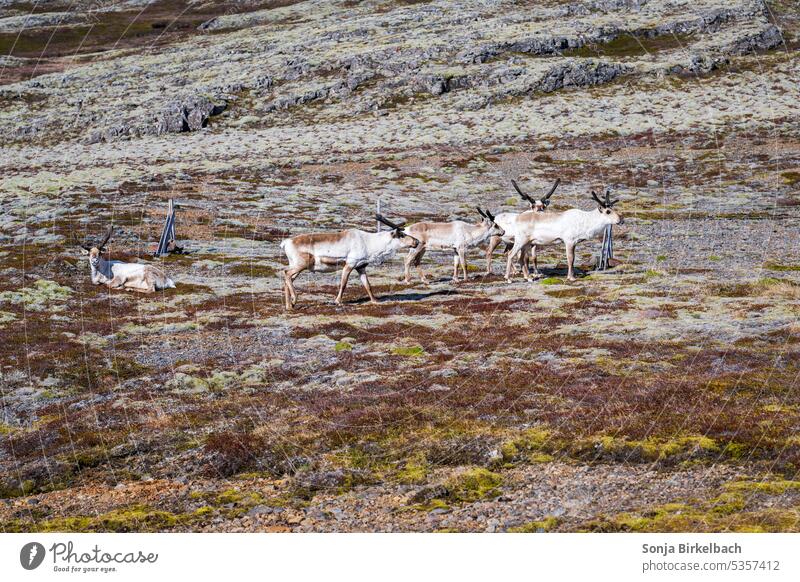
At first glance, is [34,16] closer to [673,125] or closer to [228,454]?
[673,125]

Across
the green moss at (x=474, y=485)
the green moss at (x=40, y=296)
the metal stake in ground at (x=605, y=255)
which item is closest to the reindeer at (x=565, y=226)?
the metal stake in ground at (x=605, y=255)

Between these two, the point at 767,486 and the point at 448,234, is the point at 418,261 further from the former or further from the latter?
the point at 767,486

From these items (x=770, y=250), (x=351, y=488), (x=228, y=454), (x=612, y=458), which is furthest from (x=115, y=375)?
(x=770, y=250)

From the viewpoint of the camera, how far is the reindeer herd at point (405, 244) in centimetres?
2717

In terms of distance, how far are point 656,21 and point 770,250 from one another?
93951 mm

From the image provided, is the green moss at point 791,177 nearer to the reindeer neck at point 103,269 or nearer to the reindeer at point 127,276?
the reindeer at point 127,276

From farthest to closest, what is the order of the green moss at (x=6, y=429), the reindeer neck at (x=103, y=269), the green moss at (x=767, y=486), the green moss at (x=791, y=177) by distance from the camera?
the green moss at (x=791, y=177) < the reindeer neck at (x=103, y=269) < the green moss at (x=6, y=429) < the green moss at (x=767, y=486)

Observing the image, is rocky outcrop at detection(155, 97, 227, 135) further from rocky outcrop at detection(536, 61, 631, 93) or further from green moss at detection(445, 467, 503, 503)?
green moss at detection(445, 467, 503, 503)

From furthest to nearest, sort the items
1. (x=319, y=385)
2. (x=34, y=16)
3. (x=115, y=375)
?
(x=34, y=16) → (x=115, y=375) → (x=319, y=385)

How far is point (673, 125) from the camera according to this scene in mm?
87125

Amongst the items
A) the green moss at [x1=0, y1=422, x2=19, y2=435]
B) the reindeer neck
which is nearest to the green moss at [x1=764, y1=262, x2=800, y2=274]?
the reindeer neck
